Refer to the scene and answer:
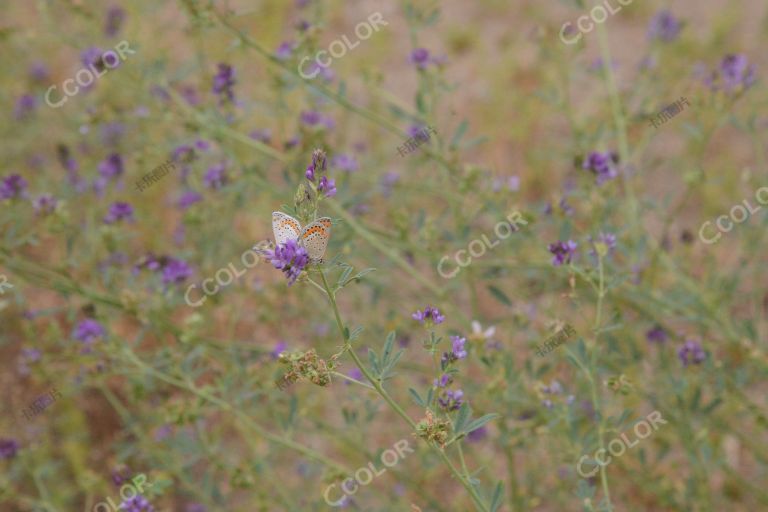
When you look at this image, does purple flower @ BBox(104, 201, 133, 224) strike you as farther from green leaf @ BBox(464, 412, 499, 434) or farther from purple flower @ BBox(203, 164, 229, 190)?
green leaf @ BBox(464, 412, 499, 434)

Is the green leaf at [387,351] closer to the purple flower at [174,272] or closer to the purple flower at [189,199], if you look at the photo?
the purple flower at [174,272]

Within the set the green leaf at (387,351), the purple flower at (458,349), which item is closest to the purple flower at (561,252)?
the purple flower at (458,349)

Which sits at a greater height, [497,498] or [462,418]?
[462,418]

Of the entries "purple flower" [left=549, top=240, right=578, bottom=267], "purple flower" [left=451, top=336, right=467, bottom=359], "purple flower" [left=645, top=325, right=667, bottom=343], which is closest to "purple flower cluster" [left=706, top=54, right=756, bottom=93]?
"purple flower" [left=645, top=325, right=667, bottom=343]

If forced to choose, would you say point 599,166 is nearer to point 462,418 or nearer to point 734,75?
point 734,75

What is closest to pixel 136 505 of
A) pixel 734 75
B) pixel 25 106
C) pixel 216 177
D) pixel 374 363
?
pixel 374 363

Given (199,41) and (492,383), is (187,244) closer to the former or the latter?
(199,41)

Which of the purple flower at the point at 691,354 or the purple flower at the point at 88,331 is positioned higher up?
the purple flower at the point at 88,331
